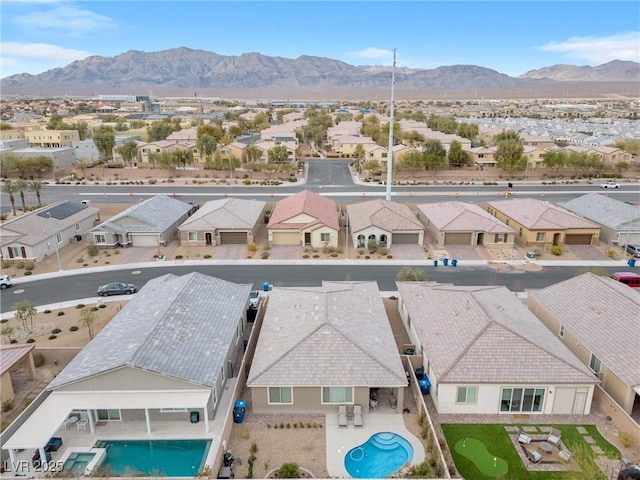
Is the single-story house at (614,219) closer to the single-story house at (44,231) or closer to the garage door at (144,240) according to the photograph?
the garage door at (144,240)

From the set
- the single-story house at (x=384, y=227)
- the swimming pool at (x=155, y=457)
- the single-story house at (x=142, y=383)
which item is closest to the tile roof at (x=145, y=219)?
the single-story house at (x=384, y=227)

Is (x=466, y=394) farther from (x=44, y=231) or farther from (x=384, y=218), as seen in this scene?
(x=44, y=231)

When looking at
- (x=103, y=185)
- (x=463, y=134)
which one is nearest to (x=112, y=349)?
(x=103, y=185)

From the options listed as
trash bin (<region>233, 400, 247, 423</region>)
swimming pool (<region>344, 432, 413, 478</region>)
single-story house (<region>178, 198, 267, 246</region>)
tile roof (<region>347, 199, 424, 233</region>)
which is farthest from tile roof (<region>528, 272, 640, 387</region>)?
single-story house (<region>178, 198, 267, 246</region>)

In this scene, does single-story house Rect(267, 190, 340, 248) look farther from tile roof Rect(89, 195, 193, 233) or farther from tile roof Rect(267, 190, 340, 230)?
tile roof Rect(89, 195, 193, 233)

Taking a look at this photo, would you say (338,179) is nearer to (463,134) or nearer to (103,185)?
(103,185)

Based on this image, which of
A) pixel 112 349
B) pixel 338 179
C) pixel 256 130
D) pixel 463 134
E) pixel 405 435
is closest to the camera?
pixel 405 435

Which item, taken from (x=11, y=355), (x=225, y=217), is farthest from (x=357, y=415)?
(x=225, y=217)
